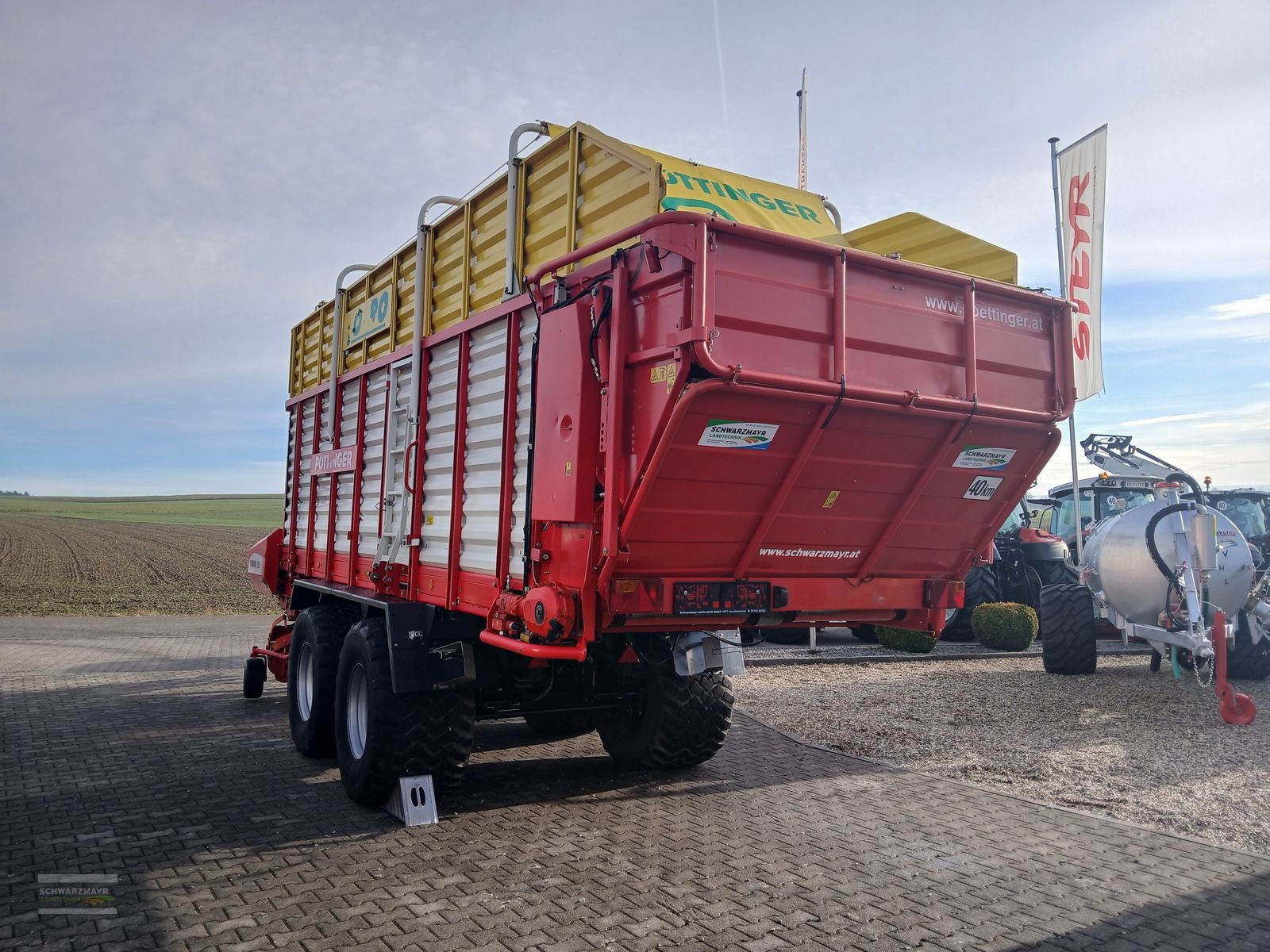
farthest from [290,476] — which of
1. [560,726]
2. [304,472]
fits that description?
[560,726]

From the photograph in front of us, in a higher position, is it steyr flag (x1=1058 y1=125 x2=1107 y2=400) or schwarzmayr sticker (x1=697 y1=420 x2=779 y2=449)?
steyr flag (x1=1058 y1=125 x2=1107 y2=400)

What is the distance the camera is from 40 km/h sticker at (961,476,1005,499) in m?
4.98

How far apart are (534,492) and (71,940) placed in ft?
8.37

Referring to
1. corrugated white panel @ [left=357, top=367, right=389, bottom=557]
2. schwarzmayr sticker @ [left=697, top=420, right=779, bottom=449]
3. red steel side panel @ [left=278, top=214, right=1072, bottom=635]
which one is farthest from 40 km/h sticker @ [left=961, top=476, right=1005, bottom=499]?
corrugated white panel @ [left=357, top=367, right=389, bottom=557]

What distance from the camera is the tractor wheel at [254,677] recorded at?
882 cm

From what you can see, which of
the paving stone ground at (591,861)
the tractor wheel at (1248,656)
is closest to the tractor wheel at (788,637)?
the tractor wheel at (1248,656)

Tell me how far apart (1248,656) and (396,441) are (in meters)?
9.09

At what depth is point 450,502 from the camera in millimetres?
5305

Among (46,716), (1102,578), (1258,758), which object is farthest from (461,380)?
(1102,578)

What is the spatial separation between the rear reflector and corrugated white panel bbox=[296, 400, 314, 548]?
16.0 feet

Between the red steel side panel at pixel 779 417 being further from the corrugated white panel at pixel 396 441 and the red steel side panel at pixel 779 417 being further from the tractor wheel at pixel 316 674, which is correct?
the tractor wheel at pixel 316 674

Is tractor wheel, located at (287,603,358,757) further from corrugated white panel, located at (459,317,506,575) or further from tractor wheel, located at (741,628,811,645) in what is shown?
tractor wheel, located at (741,628,811,645)

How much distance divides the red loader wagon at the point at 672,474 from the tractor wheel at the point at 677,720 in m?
0.02
